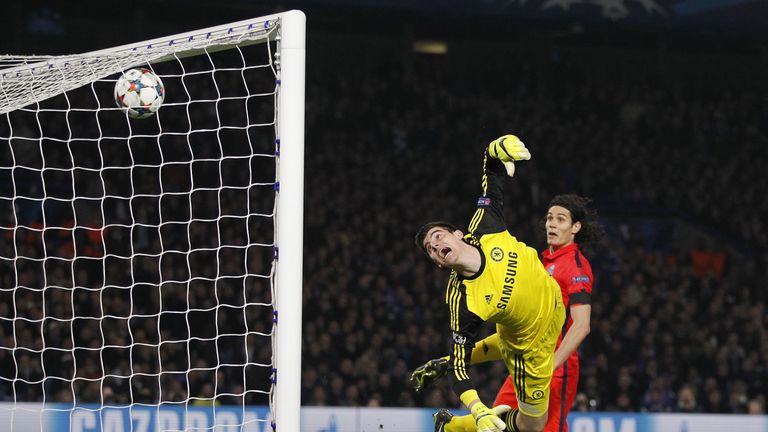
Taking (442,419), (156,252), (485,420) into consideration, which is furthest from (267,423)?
(156,252)

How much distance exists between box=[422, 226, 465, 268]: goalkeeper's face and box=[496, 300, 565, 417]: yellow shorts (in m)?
0.71

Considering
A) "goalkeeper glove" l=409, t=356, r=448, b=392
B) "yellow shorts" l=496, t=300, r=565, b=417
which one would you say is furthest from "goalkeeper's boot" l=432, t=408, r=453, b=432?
"yellow shorts" l=496, t=300, r=565, b=417

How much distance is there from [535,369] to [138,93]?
288 centimetres

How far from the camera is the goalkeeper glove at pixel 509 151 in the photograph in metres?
5.88

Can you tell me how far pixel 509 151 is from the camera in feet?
19.4

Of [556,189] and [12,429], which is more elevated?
[556,189]

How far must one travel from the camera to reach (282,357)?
497 cm

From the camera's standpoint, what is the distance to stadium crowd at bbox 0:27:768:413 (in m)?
12.3

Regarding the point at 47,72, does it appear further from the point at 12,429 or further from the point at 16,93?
the point at 12,429

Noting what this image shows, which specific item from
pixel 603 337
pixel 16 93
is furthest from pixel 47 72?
pixel 603 337

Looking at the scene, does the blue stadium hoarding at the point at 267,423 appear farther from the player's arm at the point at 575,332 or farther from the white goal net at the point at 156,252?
the player's arm at the point at 575,332

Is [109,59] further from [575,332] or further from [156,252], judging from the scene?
[156,252]

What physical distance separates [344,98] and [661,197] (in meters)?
5.54

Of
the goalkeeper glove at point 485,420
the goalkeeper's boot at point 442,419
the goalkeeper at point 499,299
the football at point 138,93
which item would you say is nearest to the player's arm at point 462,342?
the goalkeeper at point 499,299
